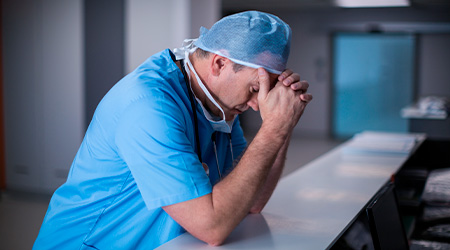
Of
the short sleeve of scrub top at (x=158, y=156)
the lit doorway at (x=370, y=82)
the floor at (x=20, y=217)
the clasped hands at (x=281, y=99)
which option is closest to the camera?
the short sleeve of scrub top at (x=158, y=156)

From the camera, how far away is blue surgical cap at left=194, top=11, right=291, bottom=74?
1459 mm

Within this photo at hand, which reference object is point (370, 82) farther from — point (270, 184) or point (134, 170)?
point (134, 170)

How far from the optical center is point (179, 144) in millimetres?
1296

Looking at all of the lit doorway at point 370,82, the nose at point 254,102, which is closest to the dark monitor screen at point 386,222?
the nose at point 254,102

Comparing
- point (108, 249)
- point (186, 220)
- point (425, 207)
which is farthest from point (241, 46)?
point (425, 207)

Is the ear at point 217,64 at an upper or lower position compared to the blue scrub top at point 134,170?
upper

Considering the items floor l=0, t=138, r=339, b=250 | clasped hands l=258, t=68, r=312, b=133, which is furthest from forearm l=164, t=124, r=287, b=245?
floor l=0, t=138, r=339, b=250

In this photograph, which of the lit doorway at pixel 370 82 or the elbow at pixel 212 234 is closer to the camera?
the elbow at pixel 212 234

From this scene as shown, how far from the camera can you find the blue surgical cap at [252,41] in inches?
57.4

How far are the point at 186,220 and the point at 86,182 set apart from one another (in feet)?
1.14

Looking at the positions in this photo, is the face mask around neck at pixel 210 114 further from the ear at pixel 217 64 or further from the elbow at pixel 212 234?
the elbow at pixel 212 234

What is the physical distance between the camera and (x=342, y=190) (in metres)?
2.26

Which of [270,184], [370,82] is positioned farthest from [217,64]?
[370,82]

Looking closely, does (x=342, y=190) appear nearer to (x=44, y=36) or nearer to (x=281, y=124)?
(x=281, y=124)
